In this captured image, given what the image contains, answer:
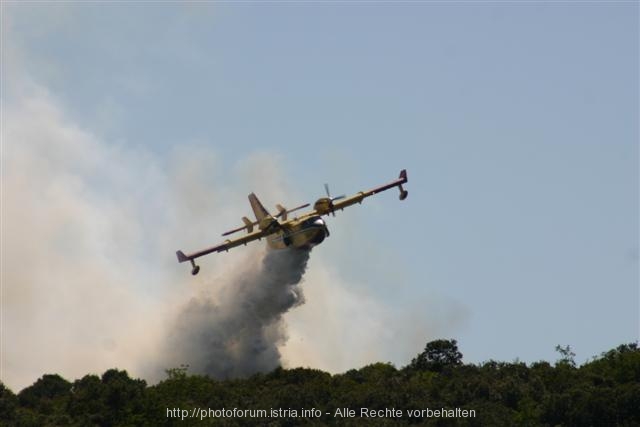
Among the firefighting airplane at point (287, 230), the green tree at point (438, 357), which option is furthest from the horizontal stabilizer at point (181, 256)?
the green tree at point (438, 357)

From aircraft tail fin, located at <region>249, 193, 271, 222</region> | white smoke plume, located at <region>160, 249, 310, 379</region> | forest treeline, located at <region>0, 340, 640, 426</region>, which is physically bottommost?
forest treeline, located at <region>0, 340, 640, 426</region>

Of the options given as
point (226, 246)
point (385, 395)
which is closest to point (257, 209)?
point (226, 246)

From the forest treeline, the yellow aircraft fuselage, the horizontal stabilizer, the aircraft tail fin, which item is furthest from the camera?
the aircraft tail fin

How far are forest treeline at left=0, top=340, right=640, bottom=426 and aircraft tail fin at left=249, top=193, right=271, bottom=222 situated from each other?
12.9m

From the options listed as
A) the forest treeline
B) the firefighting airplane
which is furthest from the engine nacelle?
the forest treeline

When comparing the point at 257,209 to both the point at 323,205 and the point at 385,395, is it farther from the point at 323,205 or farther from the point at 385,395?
the point at 385,395

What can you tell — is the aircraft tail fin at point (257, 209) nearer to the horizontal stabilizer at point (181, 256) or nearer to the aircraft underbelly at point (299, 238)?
the aircraft underbelly at point (299, 238)

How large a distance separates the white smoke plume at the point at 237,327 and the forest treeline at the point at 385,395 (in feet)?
7.94

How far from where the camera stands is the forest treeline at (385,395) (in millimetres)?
93625

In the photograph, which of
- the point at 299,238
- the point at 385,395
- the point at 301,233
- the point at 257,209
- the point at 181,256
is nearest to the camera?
the point at 385,395

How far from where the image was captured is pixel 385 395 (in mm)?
101938

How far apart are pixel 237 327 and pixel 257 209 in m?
11.9

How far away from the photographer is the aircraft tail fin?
11538 centimetres

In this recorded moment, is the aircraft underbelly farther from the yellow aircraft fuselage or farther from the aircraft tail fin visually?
the aircraft tail fin
